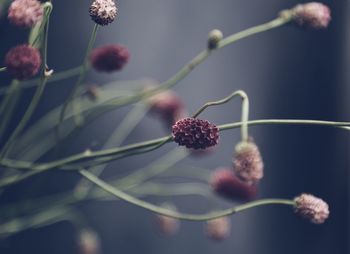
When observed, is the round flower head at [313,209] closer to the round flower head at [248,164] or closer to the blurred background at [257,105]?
the round flower head at [248,164]

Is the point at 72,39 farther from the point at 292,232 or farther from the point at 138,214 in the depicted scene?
the point at 292,232

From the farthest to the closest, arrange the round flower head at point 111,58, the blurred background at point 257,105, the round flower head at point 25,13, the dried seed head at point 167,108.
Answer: the blurred background at point 257,105 → the dried seed head at point 167,108 → the round flower head at point 111,58 → the round flower head at point 25,13

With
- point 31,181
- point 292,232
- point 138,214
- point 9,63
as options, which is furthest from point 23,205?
point 292,232

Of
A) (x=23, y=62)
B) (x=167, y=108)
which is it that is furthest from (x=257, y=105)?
(x=23, y=62)

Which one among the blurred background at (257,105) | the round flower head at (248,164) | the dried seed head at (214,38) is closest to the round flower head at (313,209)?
the round flower head at (248,164)

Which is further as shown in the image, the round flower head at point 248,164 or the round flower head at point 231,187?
the round flower head at point 231,187

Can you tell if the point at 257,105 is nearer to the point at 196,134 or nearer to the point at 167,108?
the point at 167,108

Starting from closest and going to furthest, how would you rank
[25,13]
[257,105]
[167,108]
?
[25,13]
[167,108]
[257,105]
